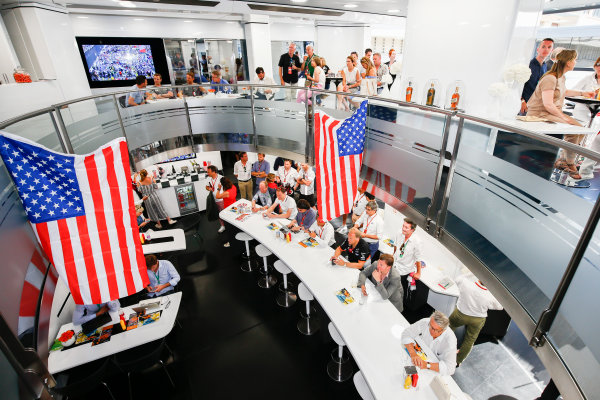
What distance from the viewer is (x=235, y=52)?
13.7 meters

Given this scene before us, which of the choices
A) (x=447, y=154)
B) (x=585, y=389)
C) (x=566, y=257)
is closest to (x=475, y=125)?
(x=447, y=154)

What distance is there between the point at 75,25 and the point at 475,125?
12822 millimetres

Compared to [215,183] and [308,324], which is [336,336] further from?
[215,183]

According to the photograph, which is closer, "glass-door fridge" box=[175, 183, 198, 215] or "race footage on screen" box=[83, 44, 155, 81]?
"glass-door fridge" box=[175, 183, 198, 215]

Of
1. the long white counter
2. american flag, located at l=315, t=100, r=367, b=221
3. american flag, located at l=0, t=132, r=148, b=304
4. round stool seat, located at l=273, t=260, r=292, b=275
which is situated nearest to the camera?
american flag, located at l=0, t=132, r=148, b=304

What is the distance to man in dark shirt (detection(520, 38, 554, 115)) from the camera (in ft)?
16.3

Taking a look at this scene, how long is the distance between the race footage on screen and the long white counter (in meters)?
9.70

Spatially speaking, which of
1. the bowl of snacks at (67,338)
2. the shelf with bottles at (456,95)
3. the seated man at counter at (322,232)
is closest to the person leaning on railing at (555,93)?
the shelf with bottles at (456,95)

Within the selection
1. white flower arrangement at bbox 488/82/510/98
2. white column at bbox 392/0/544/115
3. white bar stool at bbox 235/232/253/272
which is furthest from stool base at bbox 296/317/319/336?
white flower arrangement at bbox 488/82/510/98

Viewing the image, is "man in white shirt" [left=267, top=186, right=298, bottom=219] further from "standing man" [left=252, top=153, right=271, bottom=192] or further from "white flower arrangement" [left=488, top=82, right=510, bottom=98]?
"white flower arrangement" [left=488, top=82, right=510, bottom=98]

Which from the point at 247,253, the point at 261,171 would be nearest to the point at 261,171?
the point at 261,171

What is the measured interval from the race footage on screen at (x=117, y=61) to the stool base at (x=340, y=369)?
1214cm

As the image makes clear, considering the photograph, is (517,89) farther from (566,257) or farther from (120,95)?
(120,95)

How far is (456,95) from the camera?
16.2 feet
